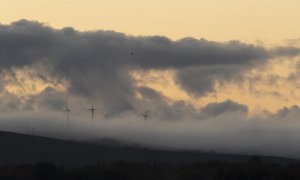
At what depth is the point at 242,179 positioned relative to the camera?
200 meters

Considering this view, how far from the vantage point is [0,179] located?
19575 centimetres

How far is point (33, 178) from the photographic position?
19988 cm

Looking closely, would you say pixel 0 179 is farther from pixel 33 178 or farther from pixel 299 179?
pixel 299 179

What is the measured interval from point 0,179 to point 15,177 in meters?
3.07

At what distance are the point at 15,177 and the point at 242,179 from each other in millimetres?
40662

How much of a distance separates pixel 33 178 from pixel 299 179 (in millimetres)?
47707

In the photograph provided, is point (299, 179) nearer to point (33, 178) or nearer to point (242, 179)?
point (242, 179)

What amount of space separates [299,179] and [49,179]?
1757 inches

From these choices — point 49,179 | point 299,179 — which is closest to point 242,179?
point 299,179

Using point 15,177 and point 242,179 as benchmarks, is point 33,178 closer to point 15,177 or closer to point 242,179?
point 15,177

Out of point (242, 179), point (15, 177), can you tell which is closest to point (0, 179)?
point (15, 177)

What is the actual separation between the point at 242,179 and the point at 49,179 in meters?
34.6

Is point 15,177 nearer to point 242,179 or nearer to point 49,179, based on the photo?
point 49,179

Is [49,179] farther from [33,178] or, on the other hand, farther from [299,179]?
[299,179]
